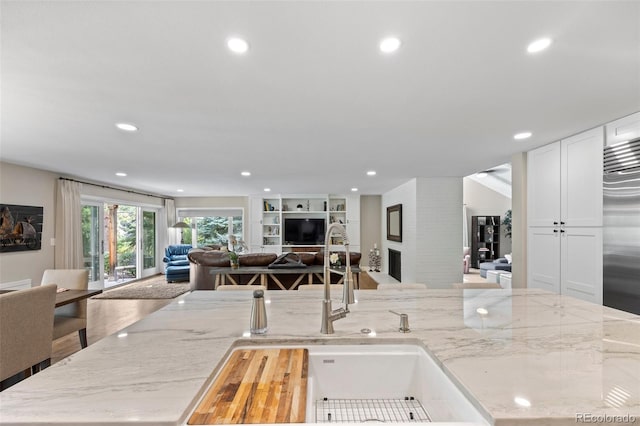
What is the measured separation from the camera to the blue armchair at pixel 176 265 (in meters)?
7.19

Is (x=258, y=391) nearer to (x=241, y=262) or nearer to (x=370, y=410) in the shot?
(x=370, y=410)

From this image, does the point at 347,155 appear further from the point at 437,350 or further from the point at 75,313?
the point at 75,313

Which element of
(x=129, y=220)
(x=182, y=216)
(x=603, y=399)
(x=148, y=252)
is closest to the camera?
(x=603, y=399)

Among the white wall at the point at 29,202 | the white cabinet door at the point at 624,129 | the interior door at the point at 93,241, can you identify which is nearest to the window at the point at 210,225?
the interior door at the point at 93,241

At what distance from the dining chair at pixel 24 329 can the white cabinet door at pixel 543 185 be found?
184 inches

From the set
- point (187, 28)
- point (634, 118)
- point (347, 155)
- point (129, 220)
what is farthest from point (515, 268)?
point (129, 220)

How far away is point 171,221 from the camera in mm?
8883

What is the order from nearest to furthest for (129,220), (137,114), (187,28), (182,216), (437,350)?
1. (437,350)
2. (187,28)
3. (137,114)
4. (129,220)
5. (182,216)

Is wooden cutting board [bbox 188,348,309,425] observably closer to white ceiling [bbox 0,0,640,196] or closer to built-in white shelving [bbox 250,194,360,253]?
white ceiling [bbox 0,0,640,196]

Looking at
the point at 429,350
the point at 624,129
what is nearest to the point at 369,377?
the point at 429,350

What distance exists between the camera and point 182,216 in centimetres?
927

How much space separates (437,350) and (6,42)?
7.87 feet

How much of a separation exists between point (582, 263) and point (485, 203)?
7.84 meters

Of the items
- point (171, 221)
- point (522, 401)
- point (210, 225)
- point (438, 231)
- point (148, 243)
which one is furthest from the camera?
point (210, 225)
